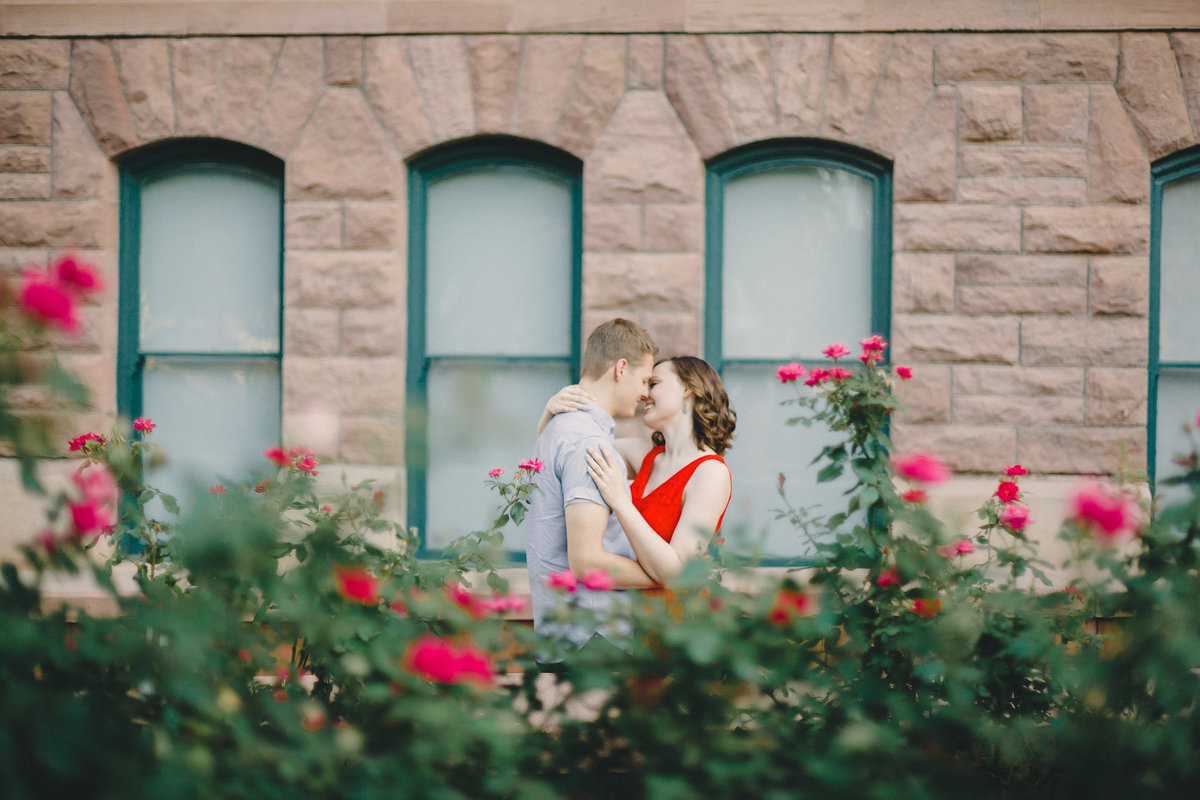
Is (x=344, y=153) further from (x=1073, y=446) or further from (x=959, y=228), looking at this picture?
(x=1073, y=446)

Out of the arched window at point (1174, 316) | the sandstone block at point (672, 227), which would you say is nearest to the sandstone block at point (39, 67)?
the sandstone block at point (672, 227)

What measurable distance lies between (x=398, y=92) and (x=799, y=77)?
7.19ft

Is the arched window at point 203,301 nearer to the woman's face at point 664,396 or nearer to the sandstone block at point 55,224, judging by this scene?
the sandstone block at point 55,224

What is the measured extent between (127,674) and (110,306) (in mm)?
3649

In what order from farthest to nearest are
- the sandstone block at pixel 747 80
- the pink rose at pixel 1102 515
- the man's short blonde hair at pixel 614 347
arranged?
the sandstone block at pixel 747 80
the man's short blonde hair at pixel 614 347
the pink rose at pixel 1102 515

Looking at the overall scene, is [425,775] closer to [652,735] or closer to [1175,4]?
[652,735]

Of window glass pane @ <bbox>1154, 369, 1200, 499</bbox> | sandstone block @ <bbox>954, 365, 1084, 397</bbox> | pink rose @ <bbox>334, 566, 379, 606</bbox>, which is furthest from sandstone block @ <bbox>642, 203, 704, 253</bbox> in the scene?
pink rose @ <bbox>334, 566, 379, 606</bbox>

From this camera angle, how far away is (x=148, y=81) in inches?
171

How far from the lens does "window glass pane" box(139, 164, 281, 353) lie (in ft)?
15.0

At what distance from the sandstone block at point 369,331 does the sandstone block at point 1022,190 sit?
10.4ft

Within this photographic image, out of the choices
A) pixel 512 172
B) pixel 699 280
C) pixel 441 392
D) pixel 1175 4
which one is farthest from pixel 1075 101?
pixel 441 392

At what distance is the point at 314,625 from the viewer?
5.17ft

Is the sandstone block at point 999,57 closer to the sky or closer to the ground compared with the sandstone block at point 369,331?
closer to the sky

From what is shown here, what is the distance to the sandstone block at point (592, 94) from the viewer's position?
421cm
